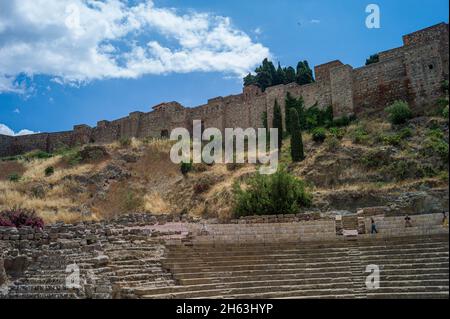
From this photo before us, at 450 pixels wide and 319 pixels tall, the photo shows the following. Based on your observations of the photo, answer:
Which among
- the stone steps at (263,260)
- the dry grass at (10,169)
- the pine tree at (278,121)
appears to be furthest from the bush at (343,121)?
the dry grass at (10,169)

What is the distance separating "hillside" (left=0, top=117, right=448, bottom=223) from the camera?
68.7 ft

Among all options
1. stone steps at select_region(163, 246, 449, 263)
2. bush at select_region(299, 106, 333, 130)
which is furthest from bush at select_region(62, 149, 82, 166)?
stone steps at select_region(163, 246, 449, 263)

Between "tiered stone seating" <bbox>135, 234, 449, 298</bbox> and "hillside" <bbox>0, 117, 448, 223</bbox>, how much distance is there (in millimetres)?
4207

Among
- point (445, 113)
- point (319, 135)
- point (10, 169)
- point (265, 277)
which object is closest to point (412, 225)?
point (265, 277)

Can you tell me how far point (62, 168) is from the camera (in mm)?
34562

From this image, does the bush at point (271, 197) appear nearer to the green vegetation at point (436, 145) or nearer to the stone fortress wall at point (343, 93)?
the green vegetation at point (436, 145)

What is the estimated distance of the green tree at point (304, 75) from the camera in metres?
39.3

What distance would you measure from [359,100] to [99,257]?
21137 mm

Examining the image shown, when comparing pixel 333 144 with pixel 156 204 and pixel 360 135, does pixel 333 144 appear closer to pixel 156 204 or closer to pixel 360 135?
pixel 360 135

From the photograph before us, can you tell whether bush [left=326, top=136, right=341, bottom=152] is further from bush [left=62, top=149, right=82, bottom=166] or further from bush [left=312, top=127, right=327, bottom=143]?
bush [left=62, top=149, right=82, bottom=166]

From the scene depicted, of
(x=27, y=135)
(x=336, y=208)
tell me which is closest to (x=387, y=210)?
(x=336, y=208)

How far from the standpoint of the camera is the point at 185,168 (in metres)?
30.8

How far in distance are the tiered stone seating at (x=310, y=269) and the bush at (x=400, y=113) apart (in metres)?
12.5

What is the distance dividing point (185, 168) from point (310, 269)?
749 inches
